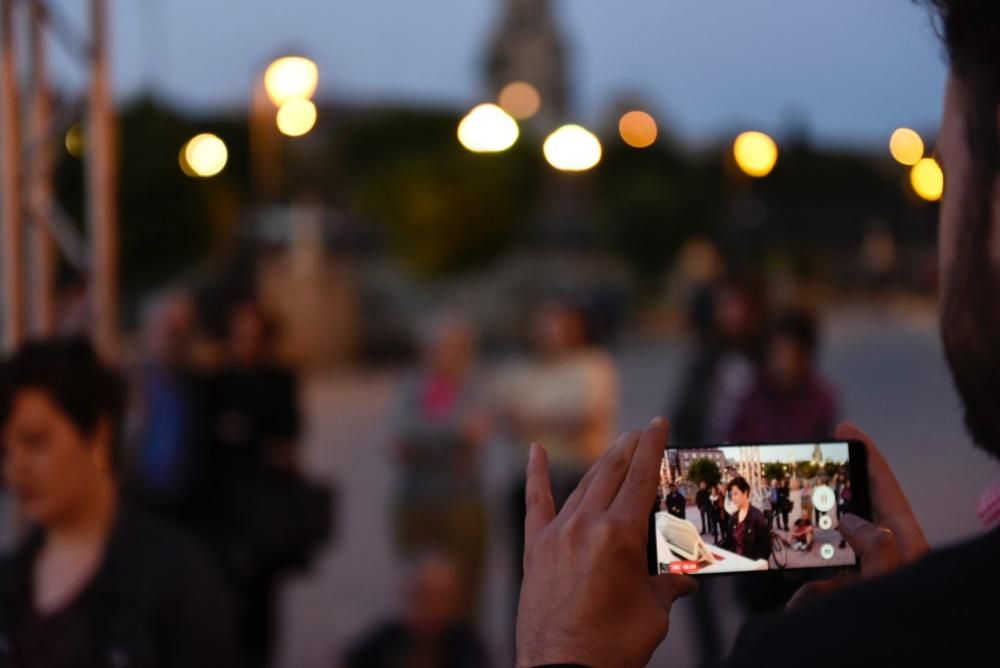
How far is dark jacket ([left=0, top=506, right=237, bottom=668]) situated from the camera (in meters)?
2.57

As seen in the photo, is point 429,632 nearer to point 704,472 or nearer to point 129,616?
point 129,616

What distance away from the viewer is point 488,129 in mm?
11164

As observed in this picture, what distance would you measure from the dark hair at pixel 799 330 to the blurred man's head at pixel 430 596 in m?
1.60

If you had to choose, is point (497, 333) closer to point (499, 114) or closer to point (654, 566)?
point (499, 114)

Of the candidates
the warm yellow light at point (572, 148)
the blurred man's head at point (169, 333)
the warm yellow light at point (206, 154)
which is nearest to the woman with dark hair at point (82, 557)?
the blurred man's head at point (169, 333)

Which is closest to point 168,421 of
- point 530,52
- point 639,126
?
point 639,126

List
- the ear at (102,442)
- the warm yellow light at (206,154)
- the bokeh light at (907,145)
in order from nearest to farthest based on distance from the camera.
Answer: the ear at (102,442), the bokeh light at (907,145), the warm yellow light at (206,154)

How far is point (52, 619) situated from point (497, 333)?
32.4 meters

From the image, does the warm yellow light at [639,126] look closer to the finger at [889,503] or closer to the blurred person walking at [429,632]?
the blurred person walking at [429,632]

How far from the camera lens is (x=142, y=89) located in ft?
123

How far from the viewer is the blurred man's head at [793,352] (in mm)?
5449

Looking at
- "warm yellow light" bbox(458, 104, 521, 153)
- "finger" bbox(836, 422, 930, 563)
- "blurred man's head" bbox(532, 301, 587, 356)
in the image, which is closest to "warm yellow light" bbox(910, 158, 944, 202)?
"finger" bbox(836, 422, 930, 563)

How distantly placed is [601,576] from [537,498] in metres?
0.12

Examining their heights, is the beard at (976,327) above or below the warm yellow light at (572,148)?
below
